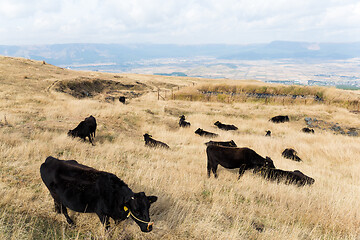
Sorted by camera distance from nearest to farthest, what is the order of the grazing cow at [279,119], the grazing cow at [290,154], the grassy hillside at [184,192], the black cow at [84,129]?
the grassy hillside at [184,192], the black cow at [84,129], the grazing cow at [290,154], the grazing cow at [279,119]

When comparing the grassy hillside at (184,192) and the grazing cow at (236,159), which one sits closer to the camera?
the grassy hillside at (184,192)

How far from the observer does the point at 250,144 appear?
45.7ft

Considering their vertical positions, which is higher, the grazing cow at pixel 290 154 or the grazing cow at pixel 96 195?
the grazing cow at pixel 96 195

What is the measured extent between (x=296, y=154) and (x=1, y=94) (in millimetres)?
25085

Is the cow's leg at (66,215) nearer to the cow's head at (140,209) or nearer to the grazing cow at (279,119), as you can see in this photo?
the cow's head at (140,209)

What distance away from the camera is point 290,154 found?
12.6 metres

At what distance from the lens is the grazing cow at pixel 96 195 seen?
3.57 metres

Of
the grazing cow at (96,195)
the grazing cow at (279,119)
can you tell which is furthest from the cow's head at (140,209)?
the grazing cow at (279,119)

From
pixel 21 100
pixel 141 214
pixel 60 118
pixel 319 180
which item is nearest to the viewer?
pixel 141 214

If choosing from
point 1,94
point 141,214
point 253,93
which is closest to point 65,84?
point 1,94

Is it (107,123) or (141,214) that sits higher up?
(141,214)

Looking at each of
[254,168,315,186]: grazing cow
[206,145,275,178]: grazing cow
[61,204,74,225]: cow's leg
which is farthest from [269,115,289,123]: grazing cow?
[61,204,74,225]: cow's leg

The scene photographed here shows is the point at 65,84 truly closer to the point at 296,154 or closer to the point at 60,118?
the point at 60,118

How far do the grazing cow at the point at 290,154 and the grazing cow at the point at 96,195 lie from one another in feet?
37.1
